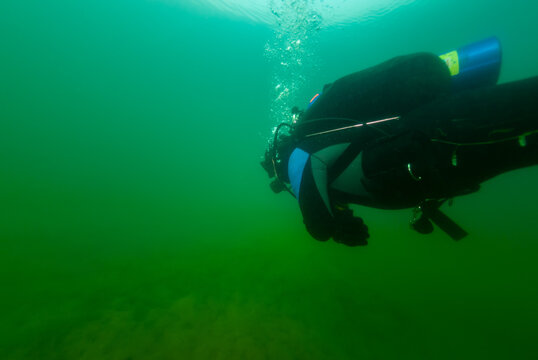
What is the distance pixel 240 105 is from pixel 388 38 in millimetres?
40716

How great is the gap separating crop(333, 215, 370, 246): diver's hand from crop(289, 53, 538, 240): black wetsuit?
3 cm

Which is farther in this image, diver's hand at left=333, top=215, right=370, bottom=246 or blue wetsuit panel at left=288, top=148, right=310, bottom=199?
blue wetsuit panel at left=288, top=148, right=310, bottom=199

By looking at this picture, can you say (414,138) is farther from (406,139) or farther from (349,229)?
(349,229)

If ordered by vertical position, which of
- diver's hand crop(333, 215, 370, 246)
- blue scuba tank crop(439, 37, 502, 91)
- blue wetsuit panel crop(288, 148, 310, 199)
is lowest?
diver's hand crop(333, 215, 370, 246)

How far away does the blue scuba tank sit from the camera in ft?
5.24

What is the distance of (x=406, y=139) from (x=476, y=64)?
894 millimetres

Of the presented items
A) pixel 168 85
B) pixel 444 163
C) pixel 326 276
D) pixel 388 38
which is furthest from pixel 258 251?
pixel 168 85

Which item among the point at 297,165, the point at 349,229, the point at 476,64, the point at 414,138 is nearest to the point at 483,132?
the point at 414,138

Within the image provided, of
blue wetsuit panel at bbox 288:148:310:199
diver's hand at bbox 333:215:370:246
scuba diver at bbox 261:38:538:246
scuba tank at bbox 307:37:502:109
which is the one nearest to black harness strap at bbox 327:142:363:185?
scuba diver at bbox 261:38:538:246

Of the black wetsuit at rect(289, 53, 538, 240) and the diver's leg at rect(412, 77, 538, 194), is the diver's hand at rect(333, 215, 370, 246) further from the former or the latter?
the diver's leg at rect(412, 77, 538, 194)

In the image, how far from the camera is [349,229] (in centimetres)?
179

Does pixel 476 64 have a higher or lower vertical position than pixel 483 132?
higher

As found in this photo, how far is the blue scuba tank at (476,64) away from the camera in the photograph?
5.24 ft

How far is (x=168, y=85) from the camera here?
63625 mm
